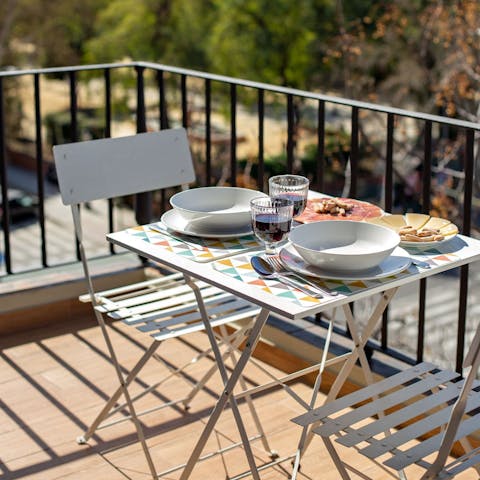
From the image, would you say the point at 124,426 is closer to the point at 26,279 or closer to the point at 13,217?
the point at 26,279

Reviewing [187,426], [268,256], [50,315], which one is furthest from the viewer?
[50,315]

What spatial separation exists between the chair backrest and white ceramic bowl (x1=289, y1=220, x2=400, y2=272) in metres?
0.88

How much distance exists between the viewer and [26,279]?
3.95 meters

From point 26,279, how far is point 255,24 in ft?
45.0

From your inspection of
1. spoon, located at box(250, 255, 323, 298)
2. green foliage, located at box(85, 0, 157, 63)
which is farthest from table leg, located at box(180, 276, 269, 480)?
green foliage, located at box(85, 0, 157, 63)

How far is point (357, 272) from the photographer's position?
204 cm

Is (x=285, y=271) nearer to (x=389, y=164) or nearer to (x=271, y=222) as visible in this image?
(x=271, y=222)

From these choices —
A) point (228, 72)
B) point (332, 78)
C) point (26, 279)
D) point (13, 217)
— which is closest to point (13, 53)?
point (13, 217)

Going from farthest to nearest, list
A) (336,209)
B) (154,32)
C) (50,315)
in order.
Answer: (154,32) → (50,315) → (336,209)

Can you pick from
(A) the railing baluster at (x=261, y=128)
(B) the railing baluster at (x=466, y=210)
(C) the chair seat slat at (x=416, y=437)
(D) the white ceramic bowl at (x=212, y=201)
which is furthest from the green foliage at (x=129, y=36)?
(C) the chair seat slat at (x=416, y=437)

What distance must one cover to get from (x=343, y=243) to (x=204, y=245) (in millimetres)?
369

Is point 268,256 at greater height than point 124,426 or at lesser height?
greater

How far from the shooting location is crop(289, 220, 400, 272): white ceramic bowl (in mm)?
2002

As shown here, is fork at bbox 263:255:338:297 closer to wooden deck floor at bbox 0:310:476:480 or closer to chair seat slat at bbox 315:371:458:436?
chair seat slat at bbox 315:371:458:436
